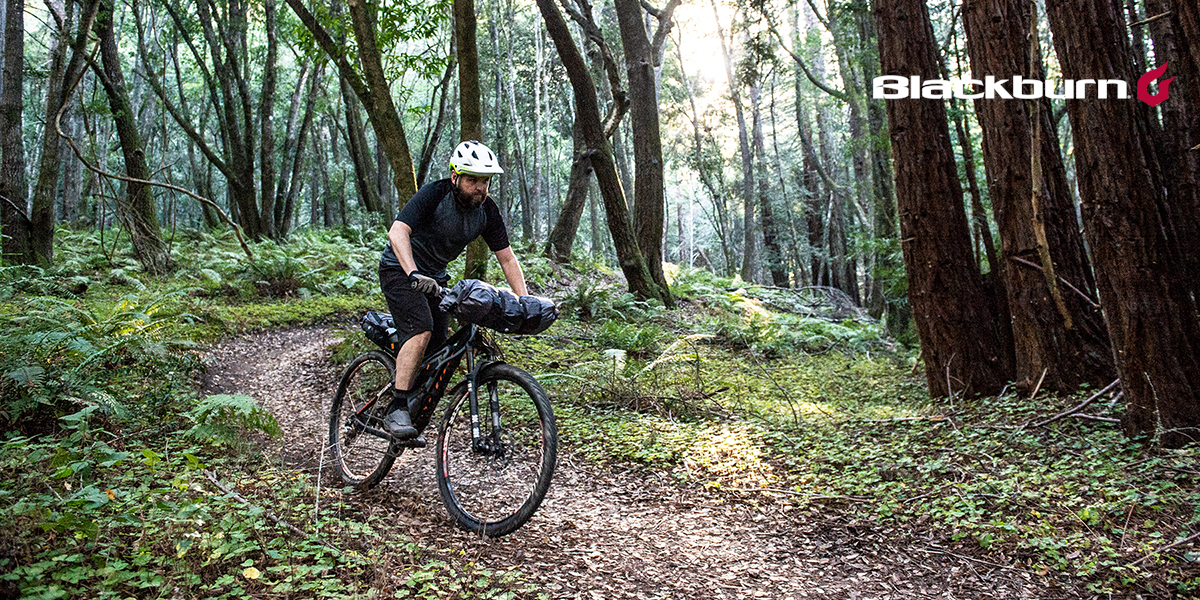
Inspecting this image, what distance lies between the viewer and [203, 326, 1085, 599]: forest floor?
3656 millimetres

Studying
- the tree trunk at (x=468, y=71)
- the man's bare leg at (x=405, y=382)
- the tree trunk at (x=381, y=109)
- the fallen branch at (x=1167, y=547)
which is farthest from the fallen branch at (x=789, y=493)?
the tree trunk at (x=381, y=109)

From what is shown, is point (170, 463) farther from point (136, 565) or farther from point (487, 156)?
point (487, 156)

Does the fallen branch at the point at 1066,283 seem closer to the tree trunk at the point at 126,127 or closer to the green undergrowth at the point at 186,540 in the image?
the green undergrowth at the point at 186,540

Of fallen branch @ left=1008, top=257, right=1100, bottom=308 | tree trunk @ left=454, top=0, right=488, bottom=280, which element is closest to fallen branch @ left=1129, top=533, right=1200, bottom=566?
fallen branch @ left=1008, top=257, right=1100, bottom=308

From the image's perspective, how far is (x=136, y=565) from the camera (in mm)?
3006

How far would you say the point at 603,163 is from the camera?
1173 cm

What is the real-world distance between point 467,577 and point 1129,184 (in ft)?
15.8

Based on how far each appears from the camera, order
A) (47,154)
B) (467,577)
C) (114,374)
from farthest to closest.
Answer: (47,154) → (114,374) → (467,577)

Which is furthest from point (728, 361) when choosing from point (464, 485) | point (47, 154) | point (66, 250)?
point (66, 250)

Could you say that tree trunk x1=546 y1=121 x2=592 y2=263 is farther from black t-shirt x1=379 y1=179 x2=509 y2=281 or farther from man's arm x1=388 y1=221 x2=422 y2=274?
man's arm x1=388 y1=221 x2=422 y2=274

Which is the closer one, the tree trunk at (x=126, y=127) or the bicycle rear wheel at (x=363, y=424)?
the bicycle rear wheel at (x=363, y=424)

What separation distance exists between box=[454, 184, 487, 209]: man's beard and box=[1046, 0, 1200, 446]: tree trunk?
4068 mm

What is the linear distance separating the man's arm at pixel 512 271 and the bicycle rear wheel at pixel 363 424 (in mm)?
1060

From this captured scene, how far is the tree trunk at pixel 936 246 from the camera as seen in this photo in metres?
6.71
